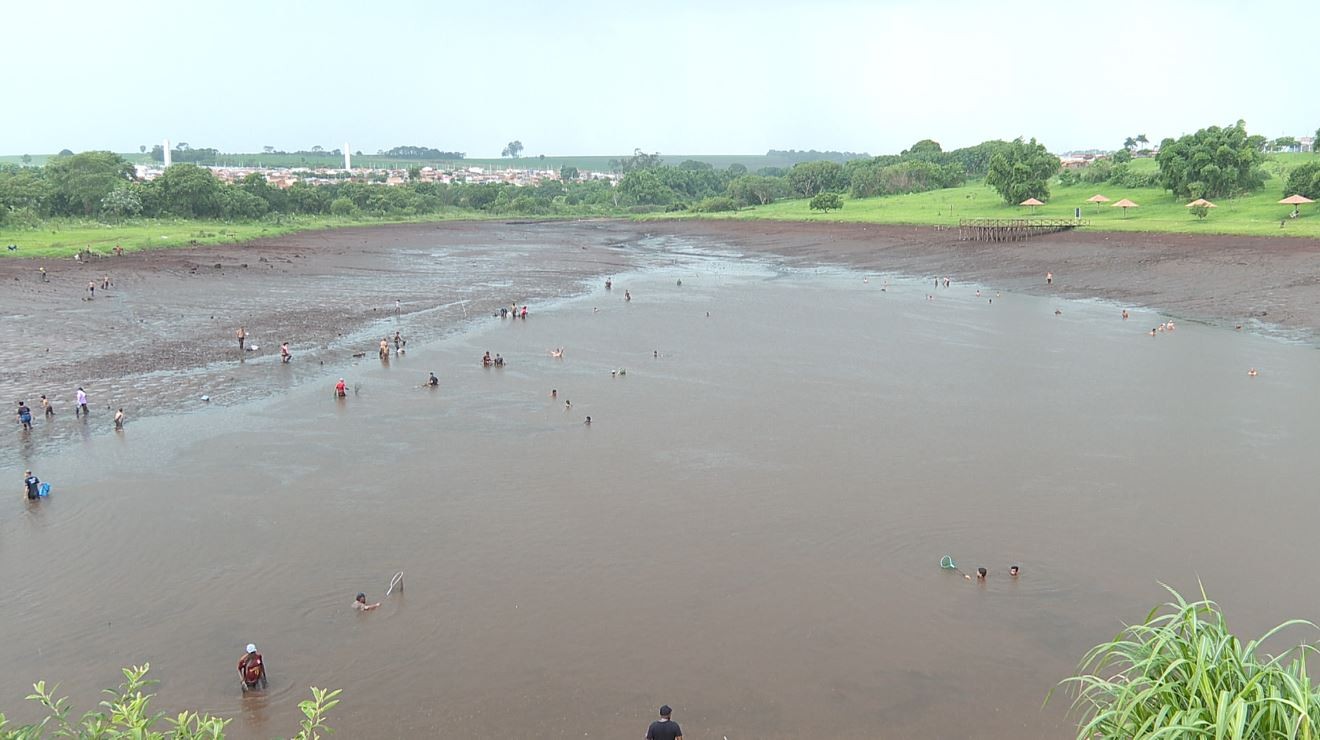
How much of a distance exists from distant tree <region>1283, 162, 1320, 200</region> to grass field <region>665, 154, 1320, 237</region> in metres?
1.49

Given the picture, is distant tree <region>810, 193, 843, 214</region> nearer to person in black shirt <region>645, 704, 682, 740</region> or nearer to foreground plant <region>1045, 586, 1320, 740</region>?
person in black shirt <region>645, 704, 682, 740</region>

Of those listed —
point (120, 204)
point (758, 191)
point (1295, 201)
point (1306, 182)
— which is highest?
point (758, 191)

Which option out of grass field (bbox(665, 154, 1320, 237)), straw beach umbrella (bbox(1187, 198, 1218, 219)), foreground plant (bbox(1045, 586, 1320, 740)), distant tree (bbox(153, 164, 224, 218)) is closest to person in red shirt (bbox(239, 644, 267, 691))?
foreground plant (bbox(1045, 586, 1320, 740))

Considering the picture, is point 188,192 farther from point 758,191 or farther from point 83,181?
point 758,191

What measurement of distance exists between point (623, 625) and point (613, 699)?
222 centimetres

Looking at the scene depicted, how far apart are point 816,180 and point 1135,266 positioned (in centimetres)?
9916

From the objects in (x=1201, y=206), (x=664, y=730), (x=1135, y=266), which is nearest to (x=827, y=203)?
(x=1201, y=206)

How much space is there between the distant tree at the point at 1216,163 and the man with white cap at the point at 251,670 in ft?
286

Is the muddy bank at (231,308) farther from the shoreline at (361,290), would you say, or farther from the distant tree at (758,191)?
the distant tree at (758,191)

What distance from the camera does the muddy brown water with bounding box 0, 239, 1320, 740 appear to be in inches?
567

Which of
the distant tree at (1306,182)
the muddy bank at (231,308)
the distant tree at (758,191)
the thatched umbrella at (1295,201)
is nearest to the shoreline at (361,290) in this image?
the muddy bank at (231,308)

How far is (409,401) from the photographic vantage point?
3164 cm

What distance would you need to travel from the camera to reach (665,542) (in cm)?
1969

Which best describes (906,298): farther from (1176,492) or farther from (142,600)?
(142,600)
